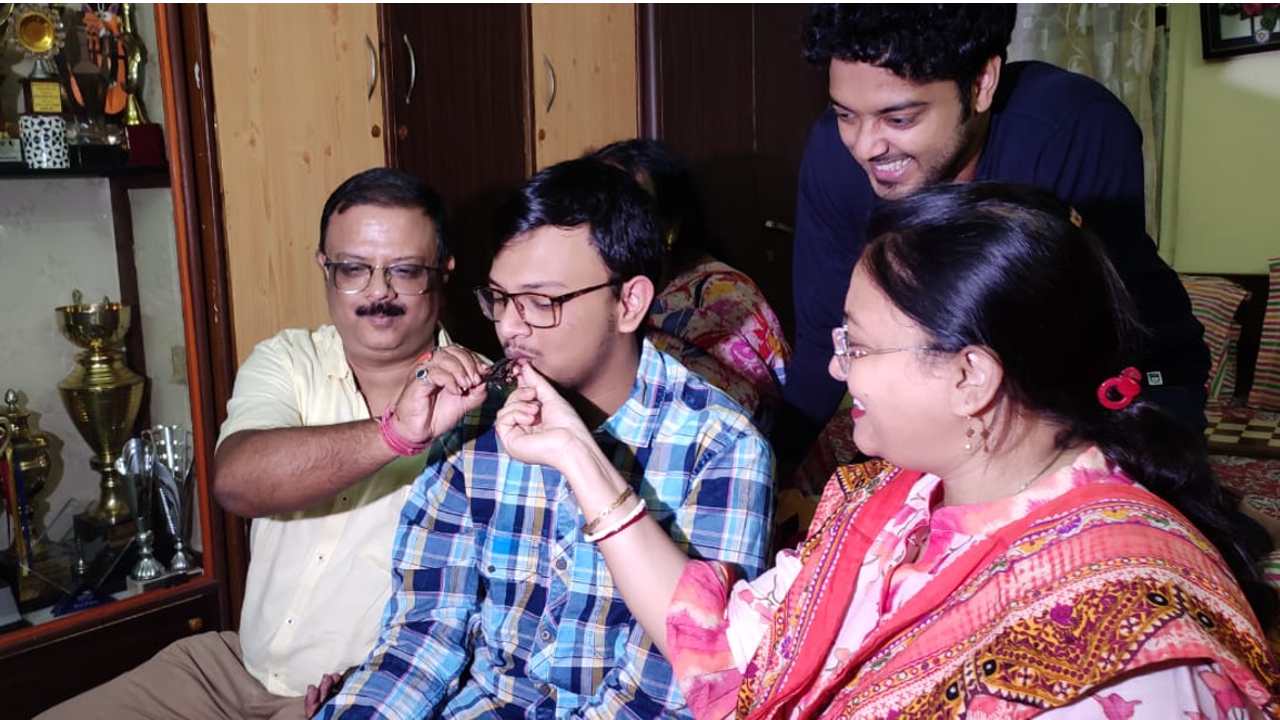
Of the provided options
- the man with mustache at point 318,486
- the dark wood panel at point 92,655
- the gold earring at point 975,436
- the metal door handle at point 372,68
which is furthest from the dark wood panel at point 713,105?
the gold earring at point 975,436

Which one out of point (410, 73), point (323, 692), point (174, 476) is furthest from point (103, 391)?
point (323, 692)

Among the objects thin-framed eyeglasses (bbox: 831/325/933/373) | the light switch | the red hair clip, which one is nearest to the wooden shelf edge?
the light switch

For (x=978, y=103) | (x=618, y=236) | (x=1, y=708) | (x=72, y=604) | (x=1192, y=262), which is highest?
(x=978, y=103)

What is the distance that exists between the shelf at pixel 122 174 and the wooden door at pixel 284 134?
15cm

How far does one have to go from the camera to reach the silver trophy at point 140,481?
8.39 ft

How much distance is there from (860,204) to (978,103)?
1.01ft

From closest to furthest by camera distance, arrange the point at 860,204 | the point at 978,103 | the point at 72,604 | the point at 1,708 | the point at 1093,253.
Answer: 1. the point at 1093,253
2. the point at 978,103
3. the point at 860,204
4. the point at 1,708
5. the point at 72,604

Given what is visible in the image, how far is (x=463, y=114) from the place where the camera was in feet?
9.96

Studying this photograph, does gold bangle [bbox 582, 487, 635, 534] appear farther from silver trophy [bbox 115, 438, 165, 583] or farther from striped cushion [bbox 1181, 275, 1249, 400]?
striped cushion [bbox 1181, 275, 1249, 400]

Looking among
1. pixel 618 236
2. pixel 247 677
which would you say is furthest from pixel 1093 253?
pixel 247 677

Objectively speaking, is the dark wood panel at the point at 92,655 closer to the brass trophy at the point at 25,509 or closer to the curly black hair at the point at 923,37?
the brass trophy at the point at 25,509

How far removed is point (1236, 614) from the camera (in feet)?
3.05

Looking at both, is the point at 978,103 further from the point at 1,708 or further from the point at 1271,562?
the point at 1,708

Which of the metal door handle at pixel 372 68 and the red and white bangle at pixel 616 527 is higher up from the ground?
the metal door handle at pixel 372 68
